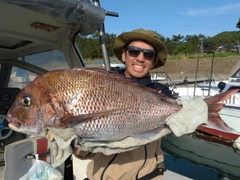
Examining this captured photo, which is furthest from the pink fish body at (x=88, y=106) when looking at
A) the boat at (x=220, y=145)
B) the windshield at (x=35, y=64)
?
the boat at (x=220, y=145)

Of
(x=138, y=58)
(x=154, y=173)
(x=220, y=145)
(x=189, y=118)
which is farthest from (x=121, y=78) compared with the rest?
(x=220, y=145)

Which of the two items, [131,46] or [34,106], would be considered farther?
[131,46]

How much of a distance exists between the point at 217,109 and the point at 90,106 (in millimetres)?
913

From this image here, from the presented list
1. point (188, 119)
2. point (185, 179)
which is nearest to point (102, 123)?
point (188, 119)

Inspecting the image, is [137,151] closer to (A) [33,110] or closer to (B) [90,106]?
(B) [90,106]

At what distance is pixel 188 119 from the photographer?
1888 millimetres

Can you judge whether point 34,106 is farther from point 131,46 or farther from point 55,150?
point 131,46

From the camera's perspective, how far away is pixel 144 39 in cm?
215

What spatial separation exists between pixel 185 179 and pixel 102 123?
2210mm

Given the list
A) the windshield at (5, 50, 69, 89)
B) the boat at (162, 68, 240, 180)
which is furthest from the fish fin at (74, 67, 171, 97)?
the boat at (162, 68, 240, 180)

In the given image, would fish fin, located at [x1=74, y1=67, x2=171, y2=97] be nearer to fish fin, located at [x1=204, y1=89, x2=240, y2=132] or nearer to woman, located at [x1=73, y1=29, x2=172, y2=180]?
woman, located at [x1=73, y1=29, x2=172, y2=180]

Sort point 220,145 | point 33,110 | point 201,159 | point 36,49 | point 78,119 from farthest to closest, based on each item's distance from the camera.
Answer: point 220,145 → point 201,159 → point 36,49 → point 33,110 → point 78,119

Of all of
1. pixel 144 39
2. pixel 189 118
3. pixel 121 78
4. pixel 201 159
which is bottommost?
pixel 201 159

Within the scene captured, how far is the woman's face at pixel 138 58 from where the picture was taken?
6.97ft
